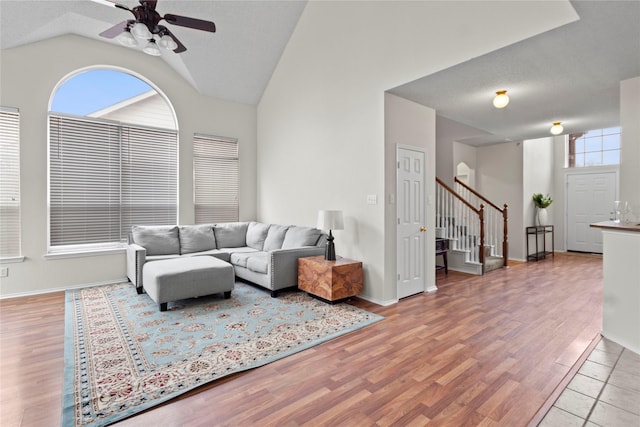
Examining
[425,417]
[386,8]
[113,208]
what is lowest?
[425,417]

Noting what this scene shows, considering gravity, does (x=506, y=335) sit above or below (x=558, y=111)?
below

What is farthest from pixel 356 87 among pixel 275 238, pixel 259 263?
pixel 259 263

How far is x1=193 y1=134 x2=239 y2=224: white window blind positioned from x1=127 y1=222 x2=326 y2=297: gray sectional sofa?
0.46 metres

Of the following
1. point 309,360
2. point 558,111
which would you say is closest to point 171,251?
point 309,360

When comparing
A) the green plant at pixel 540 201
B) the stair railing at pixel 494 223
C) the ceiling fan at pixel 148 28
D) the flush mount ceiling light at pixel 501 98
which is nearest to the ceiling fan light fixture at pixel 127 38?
the ceiling fan at pixel 148 28

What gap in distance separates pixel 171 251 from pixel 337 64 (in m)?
3.77

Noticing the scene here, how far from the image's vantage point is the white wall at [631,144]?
3283mm

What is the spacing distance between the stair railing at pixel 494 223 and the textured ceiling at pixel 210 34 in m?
4.45

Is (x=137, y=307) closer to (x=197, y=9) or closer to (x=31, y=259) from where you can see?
(x=31, y=259)

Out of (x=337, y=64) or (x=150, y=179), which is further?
(x=150, y=179)

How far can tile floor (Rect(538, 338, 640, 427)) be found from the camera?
6.15 feet

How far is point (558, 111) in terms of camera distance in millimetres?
4770

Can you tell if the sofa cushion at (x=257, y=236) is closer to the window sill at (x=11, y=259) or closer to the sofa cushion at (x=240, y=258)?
the sofa cushion at (x=240, y=258)

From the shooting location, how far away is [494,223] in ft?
22.6
